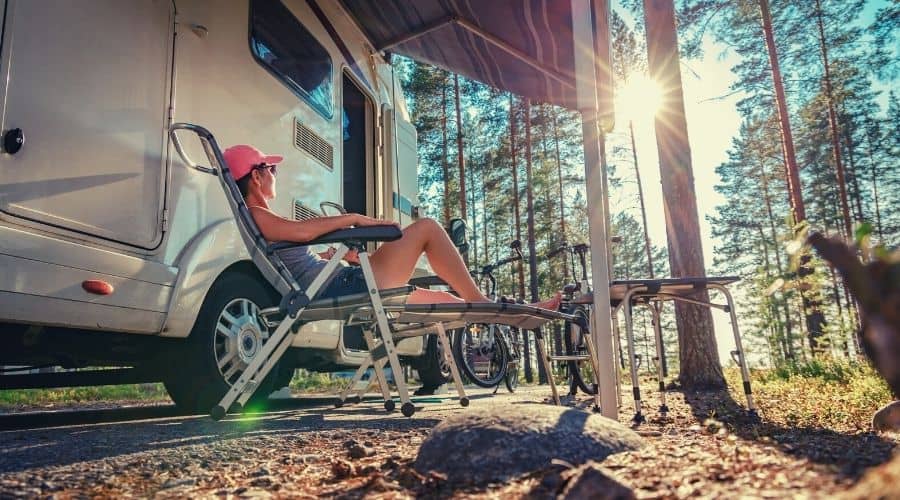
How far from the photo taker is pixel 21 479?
1.61m

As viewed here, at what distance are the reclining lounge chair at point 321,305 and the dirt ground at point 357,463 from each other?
0.87ft

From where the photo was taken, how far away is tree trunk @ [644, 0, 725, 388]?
5.44 meters

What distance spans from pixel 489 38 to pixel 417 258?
2188mm

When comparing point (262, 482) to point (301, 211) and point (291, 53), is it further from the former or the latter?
point (291, 53)

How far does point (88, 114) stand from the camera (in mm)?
2545

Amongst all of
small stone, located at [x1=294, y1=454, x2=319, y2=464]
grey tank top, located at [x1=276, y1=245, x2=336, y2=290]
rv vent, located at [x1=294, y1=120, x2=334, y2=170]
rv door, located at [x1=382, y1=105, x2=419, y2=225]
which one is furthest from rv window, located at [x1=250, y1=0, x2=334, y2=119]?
small stone, located at [x1=294, y1=454, x2=319, y2=464]

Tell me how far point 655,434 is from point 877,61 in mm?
22736

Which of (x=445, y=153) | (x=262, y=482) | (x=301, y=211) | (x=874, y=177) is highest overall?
(x=445, y=153)

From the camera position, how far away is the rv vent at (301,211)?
4035mm

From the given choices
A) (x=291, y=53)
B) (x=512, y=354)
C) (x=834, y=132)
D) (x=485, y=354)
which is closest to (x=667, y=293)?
(x=291, y=53)

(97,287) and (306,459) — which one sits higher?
(97,287)

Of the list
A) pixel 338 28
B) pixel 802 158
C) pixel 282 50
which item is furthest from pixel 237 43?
pixel 802 158

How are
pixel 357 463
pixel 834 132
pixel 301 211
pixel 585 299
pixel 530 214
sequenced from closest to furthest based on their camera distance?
pixel 357 463, pixel 585 299, pixel 301 211, pixel 834 132, pixel 530 214

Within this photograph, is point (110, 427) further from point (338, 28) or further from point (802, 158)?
point (802, 158)
